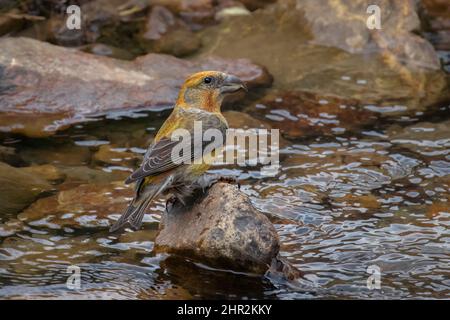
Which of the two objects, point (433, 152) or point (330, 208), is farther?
point (433, 152)

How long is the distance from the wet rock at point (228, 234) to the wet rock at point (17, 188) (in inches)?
73.7

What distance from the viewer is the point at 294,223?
23.9 feet

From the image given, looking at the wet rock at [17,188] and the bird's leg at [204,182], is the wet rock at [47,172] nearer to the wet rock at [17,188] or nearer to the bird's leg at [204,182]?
the wet rock at [17,188]

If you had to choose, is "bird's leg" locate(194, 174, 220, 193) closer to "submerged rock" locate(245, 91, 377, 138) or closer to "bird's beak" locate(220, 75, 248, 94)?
"bird's beak" locate(220, 75, 248, 94)

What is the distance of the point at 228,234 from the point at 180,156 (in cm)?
75

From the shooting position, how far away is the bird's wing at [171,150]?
619cm

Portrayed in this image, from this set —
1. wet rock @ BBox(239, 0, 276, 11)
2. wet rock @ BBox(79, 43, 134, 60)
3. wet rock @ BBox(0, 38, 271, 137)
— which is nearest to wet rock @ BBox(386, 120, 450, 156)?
wet rock @ BBox(0, 38, 271, 137)

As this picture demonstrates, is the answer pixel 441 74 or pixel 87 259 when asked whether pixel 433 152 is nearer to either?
pixel 441 74

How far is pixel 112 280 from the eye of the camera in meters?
6.28

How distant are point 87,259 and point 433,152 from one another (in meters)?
3.85

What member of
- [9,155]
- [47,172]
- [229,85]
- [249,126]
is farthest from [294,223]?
[9,155]

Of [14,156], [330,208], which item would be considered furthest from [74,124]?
[330,208]

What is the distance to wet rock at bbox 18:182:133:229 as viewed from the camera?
728 cm

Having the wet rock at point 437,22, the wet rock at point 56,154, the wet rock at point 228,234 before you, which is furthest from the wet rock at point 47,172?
the wet rock at point 437,22
